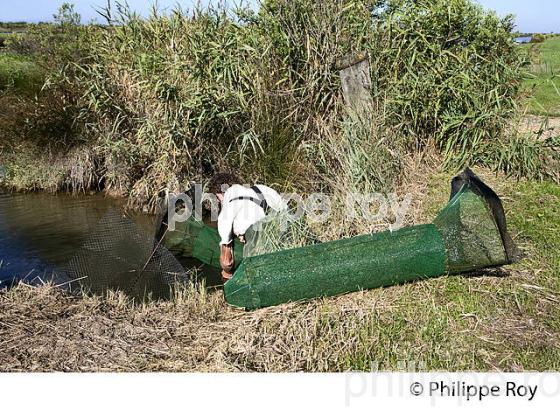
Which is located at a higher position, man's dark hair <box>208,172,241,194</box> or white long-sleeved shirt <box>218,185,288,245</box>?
man's dark hair <box>208,172,241,194</box>

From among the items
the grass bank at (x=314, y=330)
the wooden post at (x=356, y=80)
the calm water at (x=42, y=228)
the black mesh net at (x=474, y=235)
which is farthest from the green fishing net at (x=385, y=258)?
the calm water at (x=42, y=228)

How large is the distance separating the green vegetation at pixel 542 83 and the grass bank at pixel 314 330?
2.72 metres

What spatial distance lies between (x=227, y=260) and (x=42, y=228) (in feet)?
13.2

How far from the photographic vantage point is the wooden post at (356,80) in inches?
275

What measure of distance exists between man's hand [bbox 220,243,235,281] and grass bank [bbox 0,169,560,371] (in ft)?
2.47

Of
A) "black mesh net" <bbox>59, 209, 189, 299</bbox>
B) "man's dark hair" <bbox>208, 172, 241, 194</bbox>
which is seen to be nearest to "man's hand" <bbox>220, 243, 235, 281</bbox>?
"black mesh net" <bbox>59, 209, 189, 299</bbox>

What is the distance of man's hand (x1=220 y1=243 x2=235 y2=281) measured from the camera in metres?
6.03

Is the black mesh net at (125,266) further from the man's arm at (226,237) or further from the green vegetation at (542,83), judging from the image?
the green vegetation at (542,83)

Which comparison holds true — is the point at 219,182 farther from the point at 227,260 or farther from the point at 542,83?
the point at 542,83

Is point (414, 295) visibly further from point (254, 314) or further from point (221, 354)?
point (221, 354)

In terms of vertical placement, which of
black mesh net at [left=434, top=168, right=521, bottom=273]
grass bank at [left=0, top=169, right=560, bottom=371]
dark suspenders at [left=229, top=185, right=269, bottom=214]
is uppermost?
dark suspenders at [left=229, top=185, right=269, bottom=214]

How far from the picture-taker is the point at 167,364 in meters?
4.10

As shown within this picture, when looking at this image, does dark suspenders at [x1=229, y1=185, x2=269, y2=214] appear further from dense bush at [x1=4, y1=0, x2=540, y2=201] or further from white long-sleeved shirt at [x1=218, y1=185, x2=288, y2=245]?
dense bush at [x1=4, y1=0, x2=540, y2=201]

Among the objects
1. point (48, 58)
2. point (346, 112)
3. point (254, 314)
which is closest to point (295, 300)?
point (254, 314)
